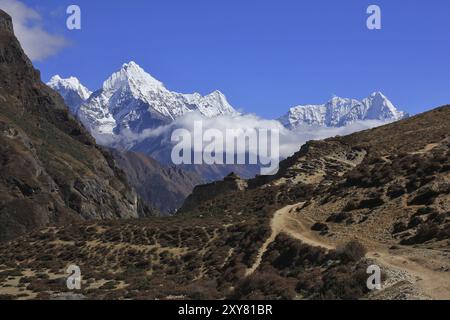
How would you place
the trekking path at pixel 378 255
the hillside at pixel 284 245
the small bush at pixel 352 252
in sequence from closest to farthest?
the trekking path at pixel 378 255
the hillside at pixel 284 245
the small bush at pixel 352 252

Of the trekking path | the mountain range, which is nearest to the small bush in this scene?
the mountain range

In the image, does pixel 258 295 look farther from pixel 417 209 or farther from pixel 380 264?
pixel 417 209

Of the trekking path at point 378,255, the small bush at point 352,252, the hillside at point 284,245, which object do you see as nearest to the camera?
the trekking path at point 378,255

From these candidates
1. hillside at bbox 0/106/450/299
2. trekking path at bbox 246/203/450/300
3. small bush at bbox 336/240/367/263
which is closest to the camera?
trekking path at bbox 246/203/450/300

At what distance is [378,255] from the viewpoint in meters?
34.5

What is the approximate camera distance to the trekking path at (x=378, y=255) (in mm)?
26641

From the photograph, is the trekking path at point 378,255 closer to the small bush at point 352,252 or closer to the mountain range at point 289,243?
the mountain range at point 289,243

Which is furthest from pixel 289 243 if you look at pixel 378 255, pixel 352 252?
pixel 378 255

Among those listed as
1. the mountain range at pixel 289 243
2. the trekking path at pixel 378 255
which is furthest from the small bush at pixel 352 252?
the trekking path at pixel 378 255

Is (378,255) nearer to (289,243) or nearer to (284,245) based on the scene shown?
(289,243)

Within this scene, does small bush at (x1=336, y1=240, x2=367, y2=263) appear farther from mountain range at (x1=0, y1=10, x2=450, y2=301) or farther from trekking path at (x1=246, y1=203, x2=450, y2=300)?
trekking path at (x1=246, y1=203, x2=450, y2=300)

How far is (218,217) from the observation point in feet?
229

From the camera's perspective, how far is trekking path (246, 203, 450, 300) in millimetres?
26641
